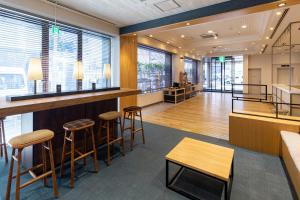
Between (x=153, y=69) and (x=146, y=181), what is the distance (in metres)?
6.33

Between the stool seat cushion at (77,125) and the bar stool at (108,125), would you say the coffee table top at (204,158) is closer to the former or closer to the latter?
the bar stool at (108,125)

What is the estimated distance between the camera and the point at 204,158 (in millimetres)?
2047

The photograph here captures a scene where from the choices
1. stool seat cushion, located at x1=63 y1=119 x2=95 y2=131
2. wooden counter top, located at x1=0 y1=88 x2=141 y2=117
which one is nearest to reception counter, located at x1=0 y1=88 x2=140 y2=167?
wooden counter top, located at x1=0 y1=88 x2=141 y2=117

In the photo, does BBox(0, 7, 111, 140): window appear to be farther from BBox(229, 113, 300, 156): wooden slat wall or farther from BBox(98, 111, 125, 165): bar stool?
BBox(229, 113, 300, 156): wooden slat wall

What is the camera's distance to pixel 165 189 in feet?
6.79

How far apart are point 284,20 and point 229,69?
949cm

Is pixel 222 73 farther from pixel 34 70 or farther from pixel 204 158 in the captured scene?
pixel 34 70

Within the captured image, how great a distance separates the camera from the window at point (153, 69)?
23.8ft

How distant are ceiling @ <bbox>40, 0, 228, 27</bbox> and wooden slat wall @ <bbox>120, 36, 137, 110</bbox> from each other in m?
1.11

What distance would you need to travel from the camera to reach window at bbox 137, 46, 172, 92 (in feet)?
23.8

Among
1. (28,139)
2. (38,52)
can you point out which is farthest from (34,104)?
(38,52)

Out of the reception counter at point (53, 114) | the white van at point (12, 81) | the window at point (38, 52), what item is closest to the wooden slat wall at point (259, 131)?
the reception counter at point (53, 114)

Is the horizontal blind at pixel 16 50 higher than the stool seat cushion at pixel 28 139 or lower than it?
higher

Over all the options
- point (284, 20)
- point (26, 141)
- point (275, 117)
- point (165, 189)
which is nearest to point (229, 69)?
point (284, 20)
